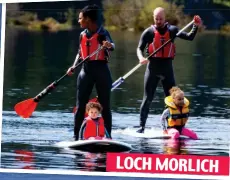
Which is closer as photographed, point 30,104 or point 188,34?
point 188,34

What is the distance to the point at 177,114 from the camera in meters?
11.9

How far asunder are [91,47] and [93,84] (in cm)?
40

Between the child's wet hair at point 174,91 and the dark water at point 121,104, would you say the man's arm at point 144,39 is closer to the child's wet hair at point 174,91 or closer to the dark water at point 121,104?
the dark water at point 121,104

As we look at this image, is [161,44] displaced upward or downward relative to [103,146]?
upward

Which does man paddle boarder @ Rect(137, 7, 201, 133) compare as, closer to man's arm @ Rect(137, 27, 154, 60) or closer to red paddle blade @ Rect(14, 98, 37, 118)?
man's arm @ Rect(137, 27, 154, 60)

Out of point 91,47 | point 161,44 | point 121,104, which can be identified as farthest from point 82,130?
point 161,44

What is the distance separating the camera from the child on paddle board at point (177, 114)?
1190cm

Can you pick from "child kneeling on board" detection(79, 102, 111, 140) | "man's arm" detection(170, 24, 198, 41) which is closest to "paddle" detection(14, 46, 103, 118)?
"child kneeling on board" detection(79, 102, 111, 140)

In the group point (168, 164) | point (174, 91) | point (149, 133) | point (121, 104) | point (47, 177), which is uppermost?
point (174, 91)

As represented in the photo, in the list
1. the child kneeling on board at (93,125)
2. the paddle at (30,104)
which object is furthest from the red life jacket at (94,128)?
the paddle at (30,104)

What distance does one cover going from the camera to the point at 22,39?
1245 centimetres

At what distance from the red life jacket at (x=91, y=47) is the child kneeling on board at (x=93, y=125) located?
0.51m

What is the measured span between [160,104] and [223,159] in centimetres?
93

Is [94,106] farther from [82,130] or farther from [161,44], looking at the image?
[161,44]
